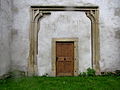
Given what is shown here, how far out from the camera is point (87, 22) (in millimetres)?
9227

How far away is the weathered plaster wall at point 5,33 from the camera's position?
295 inches

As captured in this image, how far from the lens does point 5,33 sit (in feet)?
26.2

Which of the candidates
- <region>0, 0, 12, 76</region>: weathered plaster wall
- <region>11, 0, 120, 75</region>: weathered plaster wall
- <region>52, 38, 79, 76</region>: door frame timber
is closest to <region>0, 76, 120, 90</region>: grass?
<region>0, 0, 12, 76</region>: weathered plaster wall

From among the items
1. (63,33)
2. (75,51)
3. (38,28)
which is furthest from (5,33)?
(75,51)

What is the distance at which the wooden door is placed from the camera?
357 inches

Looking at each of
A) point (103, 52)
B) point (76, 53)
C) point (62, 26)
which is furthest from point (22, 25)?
point (103, 52)

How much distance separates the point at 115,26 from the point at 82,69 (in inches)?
109

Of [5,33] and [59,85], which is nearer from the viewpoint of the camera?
[59,85]

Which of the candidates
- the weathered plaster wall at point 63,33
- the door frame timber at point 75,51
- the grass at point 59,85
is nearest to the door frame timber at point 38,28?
the weathered plaster wall at point 63,33

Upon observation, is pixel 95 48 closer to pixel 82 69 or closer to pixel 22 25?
pixel 82 69

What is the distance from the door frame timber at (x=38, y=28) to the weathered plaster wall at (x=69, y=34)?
0.20 m

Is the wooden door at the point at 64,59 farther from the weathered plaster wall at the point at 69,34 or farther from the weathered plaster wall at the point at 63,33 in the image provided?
the weathered plaster wall at the point at 69,34

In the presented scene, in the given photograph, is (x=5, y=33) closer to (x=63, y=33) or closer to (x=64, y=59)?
(x=63, y=33)

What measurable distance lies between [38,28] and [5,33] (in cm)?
183
